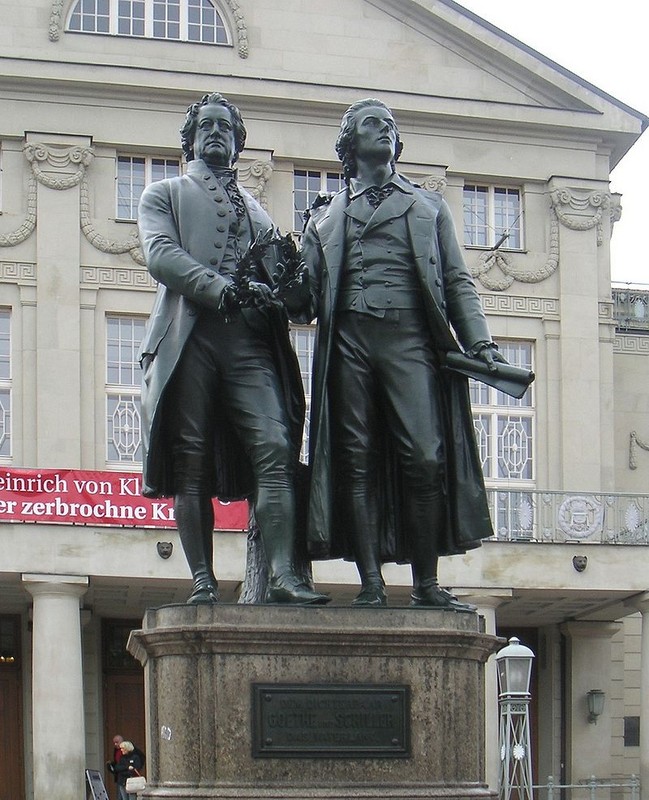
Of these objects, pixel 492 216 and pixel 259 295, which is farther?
pixel 492 216

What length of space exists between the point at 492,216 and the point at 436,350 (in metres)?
27.2

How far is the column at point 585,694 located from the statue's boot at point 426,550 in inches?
1037

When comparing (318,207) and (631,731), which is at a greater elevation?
(318,207)

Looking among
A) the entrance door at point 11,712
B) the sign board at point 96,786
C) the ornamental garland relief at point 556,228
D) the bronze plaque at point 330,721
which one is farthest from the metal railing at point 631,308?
the bronze plaque at point 330,721

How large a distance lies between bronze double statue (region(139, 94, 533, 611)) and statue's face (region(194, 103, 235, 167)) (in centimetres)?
1

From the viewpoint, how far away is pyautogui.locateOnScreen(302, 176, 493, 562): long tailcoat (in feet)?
31.1

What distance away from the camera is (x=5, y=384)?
109 feet

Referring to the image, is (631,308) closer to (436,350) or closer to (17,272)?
(17,272)

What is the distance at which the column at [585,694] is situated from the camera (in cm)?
3516

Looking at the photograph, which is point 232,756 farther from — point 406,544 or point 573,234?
point 573,234

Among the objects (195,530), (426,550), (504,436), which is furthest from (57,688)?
(426,550)

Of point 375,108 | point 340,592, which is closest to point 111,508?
point 340,592

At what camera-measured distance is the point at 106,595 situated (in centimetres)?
3209

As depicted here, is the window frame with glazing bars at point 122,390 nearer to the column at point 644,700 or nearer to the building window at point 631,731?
the column at point 644,700
